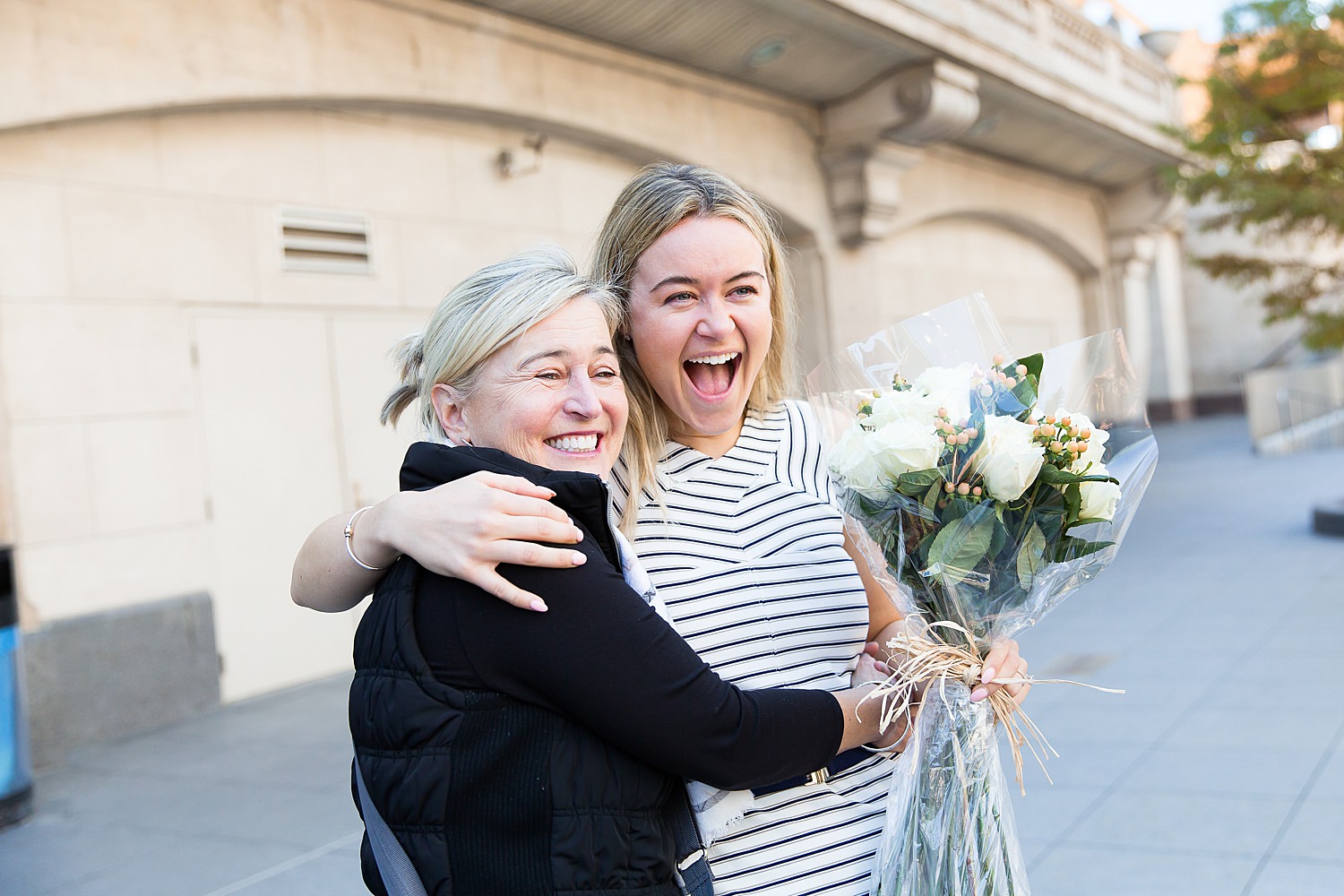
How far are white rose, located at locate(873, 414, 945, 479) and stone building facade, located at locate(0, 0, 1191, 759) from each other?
8.94ft

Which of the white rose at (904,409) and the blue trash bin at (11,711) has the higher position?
the white rose at (904,409)

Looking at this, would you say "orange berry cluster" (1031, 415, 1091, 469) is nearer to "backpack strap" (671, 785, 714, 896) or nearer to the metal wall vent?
"backpack strap" (671, 785, 714, 896)

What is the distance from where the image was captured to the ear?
153 centimetres

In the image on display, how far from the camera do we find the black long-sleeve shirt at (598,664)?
125 cm

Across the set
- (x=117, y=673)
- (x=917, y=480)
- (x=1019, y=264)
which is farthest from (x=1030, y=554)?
(x=1019, y=264)

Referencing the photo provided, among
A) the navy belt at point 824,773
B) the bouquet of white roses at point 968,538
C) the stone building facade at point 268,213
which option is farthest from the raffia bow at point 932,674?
the stone building facade at point 268,213

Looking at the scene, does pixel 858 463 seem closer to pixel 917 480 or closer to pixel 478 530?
pixel 917 480

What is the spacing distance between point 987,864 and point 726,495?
0.67 meters

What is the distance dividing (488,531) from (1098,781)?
3.99 meters

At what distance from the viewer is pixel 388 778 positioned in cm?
126

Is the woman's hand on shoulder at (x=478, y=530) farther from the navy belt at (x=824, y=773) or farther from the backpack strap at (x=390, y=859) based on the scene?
the navy belt at (x=824, y=773)

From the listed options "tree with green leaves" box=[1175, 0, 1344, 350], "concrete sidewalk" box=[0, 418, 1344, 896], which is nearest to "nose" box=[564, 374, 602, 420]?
"concrete sidewalk" box=[0, 418, 1344, 896]

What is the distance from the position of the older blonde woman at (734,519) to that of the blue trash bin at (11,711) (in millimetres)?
3533

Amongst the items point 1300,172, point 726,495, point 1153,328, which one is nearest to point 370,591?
point 726,495
